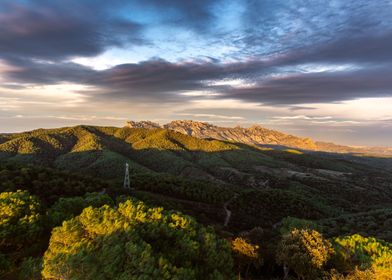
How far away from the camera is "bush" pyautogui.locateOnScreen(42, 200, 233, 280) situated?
22.4 metres

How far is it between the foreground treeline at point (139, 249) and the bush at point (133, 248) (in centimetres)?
6

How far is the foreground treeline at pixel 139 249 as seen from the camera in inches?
896

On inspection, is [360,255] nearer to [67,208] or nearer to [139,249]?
[139,249]

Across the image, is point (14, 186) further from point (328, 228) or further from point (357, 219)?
point (357, 219)

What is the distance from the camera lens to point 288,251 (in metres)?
37.3

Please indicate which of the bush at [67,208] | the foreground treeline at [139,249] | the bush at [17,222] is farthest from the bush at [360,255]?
the bush at [17,222]

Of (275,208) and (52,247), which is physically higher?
(52,247)

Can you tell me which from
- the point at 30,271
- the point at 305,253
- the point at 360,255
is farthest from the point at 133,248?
the point at 360,255

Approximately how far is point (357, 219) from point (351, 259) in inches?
1850

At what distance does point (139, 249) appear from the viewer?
23.0 meters

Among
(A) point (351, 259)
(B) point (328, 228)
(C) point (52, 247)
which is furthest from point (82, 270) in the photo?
(B) point (328, 228)

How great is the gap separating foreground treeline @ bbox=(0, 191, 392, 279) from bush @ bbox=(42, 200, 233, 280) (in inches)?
2.6

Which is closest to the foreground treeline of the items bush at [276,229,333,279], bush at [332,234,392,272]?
bush at [332,234,392,272]

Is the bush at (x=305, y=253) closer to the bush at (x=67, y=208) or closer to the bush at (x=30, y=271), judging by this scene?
the bush at (x=30, y=271)
